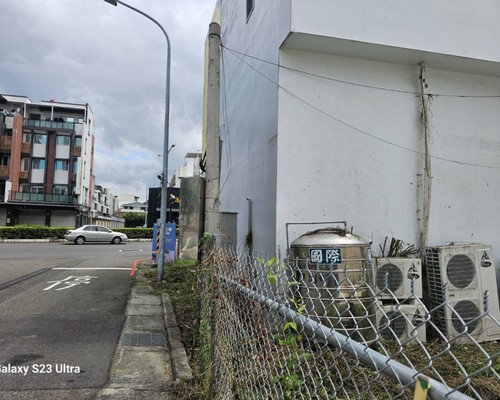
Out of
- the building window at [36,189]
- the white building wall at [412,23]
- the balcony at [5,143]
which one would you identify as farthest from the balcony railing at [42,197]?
the white building wall at [412,23]

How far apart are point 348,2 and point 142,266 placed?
11037 millimetres

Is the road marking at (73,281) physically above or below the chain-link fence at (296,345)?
below

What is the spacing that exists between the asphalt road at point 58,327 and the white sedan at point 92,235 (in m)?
16.9

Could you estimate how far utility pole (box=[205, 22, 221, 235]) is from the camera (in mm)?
5406

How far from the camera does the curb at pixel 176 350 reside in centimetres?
427

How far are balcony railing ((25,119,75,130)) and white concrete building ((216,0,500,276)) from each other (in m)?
40.7

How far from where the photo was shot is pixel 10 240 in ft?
95.5

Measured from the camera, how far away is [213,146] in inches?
219

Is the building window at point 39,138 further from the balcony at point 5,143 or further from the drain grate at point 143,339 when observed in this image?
the drain grate at point 143,339

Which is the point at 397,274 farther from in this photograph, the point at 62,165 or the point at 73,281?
the point at 62,165

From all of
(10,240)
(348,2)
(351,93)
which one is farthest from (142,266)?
(10,240)

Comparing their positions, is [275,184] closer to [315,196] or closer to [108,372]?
[315,196]

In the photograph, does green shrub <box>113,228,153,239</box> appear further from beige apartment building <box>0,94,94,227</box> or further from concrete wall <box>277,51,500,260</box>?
concrete wall <box>277,51,500,260</box>

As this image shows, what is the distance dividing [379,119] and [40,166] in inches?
1667
